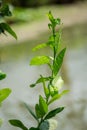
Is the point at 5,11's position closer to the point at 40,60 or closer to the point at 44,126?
the point at 40,60

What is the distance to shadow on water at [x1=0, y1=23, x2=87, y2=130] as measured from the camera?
4.41m

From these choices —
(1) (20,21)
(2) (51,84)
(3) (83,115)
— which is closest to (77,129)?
(3) (83,115)

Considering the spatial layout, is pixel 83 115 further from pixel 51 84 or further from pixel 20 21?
pixel 20 21

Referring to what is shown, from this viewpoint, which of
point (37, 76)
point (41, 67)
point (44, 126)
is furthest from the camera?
point (41, 67)

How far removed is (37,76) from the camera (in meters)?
6.33

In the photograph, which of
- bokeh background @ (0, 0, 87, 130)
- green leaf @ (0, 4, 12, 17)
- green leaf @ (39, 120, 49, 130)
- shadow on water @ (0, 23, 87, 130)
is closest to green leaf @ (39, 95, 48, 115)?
green leaf @ (39, 120, 49, 130)

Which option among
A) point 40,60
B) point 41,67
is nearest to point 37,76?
point 41,67

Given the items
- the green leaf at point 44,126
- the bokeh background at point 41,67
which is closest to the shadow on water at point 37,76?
the bokeh background at point 41,67

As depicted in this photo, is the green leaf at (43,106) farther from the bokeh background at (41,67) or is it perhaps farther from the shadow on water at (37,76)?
the shadow on water at (37,76)

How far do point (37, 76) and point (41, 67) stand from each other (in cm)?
54

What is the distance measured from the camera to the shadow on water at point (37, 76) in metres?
4.41

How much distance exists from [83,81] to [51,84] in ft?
15.3

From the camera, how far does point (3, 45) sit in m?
9.06

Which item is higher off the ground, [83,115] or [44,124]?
[44,124]
